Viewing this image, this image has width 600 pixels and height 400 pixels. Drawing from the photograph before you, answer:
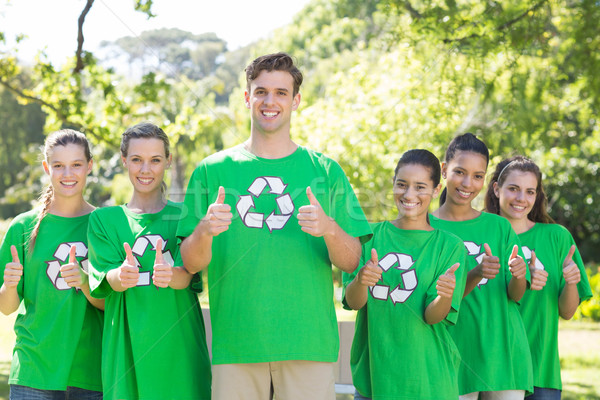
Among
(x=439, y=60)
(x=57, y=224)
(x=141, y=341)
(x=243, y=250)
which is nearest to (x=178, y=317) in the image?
(x=141, y=341)

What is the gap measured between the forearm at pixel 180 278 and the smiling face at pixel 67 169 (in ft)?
2.91

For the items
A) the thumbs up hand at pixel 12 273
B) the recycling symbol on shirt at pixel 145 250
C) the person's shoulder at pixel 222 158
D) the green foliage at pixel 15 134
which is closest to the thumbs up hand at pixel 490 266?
the person's shoulder at pixel 222 158

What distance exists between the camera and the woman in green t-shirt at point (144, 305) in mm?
2988

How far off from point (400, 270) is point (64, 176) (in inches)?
70.1

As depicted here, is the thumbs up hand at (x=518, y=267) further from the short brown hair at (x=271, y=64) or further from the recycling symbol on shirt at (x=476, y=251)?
the short brown hair at (x=271, y=64)

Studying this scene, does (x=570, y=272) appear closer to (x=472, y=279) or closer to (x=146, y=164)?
(x=472, y=279)

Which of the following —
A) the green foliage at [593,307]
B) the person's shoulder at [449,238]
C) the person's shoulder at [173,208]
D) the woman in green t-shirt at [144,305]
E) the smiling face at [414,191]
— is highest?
the smiling face at [414,191]

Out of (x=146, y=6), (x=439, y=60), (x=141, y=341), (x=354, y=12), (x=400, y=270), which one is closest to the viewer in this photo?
(x=141, y=341)

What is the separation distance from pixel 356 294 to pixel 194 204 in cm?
87

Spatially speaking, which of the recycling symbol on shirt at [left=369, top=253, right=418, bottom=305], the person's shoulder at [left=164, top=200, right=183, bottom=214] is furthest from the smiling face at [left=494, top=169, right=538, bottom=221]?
the person's shoulder at [left=164, top=200, right=183, bottom=214]

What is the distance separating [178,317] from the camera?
3.09 m

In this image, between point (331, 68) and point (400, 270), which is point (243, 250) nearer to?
point (400, 270)

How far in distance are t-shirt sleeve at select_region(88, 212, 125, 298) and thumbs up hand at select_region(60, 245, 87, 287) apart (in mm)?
59

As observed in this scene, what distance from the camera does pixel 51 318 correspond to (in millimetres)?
3277
